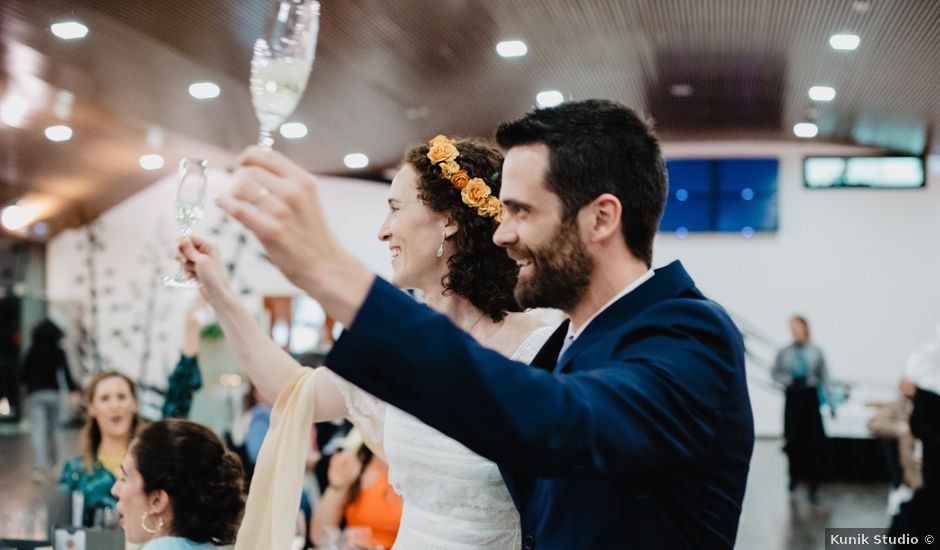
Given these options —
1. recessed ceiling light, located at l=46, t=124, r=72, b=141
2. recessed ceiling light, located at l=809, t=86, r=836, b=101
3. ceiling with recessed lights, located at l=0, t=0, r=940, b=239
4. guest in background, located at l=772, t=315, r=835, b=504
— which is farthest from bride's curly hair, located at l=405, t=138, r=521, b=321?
recessed ceiling light, located at l=46, t=124, r=72, b=141

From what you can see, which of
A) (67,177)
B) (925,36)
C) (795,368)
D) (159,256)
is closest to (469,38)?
(925,36)

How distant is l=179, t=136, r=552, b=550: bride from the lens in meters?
2.24

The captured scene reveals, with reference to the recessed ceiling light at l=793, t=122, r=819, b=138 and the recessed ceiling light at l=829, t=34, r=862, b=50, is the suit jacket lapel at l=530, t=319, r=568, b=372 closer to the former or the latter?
the recessed ceiling light at l=829, t=34, r=862, b=50

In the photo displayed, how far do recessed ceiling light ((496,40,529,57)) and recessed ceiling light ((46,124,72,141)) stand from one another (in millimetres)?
4956

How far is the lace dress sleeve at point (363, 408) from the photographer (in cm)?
244

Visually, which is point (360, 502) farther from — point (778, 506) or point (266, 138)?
point (778, 506)

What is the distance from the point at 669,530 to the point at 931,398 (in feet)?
14.7

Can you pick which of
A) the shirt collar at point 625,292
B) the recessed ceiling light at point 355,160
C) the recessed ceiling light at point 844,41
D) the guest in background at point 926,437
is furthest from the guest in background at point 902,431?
the recessed ceiling light at point 355,160

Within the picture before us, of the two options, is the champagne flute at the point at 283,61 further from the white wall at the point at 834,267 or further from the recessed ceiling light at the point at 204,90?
the white wall at the point at 834,267

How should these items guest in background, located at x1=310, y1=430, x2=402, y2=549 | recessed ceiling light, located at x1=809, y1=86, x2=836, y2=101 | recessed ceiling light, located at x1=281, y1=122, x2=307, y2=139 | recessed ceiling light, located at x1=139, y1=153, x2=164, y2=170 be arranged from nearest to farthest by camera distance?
guest in background, located at x1=310, y1=430, x2=402, y2=549
recessed ceiling light, located at x1=809, y1=86, x2=836, y2=101
recessed ceiling light, located at x1=281, y1=122, x2=307, y2=139
recessed ceiling light, located at x1=139, y1=153, x2=164, y2=170

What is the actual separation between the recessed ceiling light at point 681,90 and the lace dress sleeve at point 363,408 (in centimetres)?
811

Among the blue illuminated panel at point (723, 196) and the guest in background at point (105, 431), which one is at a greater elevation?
the blue illuminated panel at point (723, 196)

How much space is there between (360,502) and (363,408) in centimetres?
243

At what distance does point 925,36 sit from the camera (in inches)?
323
